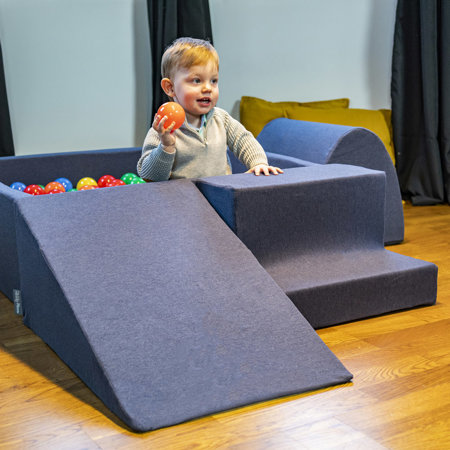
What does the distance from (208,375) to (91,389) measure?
11.3 inches

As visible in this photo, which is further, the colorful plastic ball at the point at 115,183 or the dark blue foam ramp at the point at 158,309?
the colorful plastic ball at the point at 115,183

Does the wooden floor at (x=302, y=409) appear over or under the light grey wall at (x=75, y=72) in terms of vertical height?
under

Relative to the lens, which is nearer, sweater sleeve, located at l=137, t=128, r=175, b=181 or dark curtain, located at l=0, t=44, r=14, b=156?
sweater sleeve, located at l=137, t=128, r=175, b=181

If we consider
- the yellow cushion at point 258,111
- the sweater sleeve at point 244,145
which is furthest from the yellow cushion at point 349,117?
the sweater sleeve at point 244,145

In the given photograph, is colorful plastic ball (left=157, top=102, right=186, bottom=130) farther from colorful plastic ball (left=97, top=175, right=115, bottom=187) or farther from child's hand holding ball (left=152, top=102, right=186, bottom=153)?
colorful plastic ball (left=97, top=175, right=115, bottom=187)

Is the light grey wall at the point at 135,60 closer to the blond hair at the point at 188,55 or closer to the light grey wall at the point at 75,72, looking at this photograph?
the light grey wall at the point at 75,72

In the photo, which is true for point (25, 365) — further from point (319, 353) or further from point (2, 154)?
point (2, 154)

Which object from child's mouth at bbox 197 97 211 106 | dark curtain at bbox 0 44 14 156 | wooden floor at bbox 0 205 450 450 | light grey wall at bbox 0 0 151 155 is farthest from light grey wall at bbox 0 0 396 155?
wooden floor at bbox 0 205 450 450

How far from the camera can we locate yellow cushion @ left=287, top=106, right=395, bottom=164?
3592 millimetres

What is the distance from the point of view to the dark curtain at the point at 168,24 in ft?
10.5

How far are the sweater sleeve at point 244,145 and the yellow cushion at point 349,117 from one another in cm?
124

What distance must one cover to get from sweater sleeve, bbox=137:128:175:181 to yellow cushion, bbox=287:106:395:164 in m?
1.47

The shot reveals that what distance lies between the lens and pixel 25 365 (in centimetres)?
174

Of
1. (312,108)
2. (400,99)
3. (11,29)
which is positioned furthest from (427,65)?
(11,29)
